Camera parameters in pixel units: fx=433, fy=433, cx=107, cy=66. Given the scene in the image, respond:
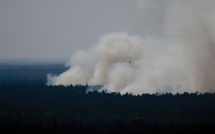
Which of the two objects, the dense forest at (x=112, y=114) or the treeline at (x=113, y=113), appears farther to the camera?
the treeline at (x=113, y=113)

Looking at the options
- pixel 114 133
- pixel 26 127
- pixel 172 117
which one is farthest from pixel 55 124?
pixel 172 117

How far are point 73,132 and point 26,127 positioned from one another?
14.6 m

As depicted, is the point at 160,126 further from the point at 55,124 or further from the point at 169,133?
the point at 55,124

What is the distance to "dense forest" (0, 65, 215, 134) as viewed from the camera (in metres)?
126

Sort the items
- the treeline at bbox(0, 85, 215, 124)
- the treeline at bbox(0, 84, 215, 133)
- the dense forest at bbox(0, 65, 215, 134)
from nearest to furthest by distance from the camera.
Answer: the dense forest at bbox(0, 65, 215, 134), the treeline at bbox(0, 84, 215, 133), the treeline at bbox(0, 85, 215, 124)

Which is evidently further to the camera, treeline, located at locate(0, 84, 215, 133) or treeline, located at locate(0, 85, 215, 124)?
treeline, located at locate(0, 85, 215, 124)

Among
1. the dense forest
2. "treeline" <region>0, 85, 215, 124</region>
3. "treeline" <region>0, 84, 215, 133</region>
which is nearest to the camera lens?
the dense forest

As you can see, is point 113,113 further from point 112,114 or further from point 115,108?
point 115,108

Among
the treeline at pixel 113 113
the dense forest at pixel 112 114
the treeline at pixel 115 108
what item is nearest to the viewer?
the dense forest at pixel 112 114

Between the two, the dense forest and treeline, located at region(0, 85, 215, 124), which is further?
treeline, located at region(0, 85, 215, 124)

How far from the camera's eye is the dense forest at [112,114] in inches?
4967

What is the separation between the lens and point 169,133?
119750mm

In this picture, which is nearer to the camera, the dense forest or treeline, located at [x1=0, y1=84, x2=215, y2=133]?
the dense forest

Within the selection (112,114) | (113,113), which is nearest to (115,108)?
(113,113)
